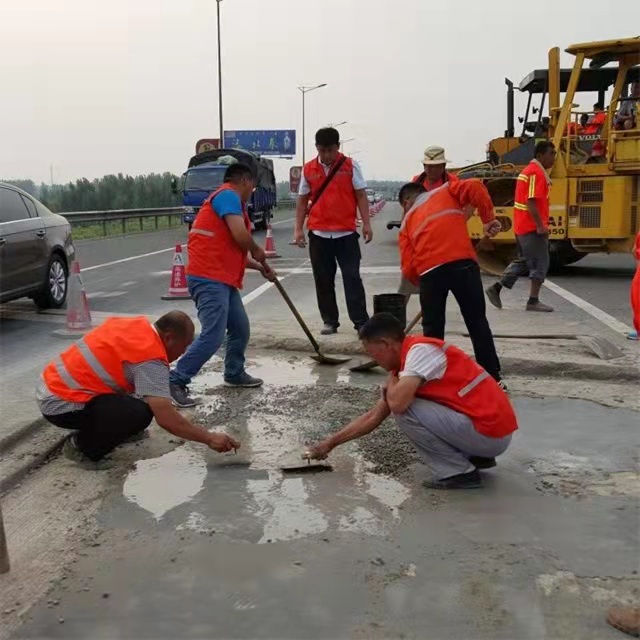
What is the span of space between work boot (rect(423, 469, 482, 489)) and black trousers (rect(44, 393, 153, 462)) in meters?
1.49

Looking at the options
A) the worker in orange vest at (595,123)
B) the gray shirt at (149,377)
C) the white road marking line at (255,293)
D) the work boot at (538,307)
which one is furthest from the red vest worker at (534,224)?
the gray shirt at (149,377)

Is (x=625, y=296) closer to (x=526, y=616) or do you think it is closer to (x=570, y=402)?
(x=570, y=402)

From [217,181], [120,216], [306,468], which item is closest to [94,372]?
[306,468]

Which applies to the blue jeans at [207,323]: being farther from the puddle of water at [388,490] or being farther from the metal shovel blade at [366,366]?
the puddle of water at [388,490]

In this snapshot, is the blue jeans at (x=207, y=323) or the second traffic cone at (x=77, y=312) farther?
the second traffic cone at (x=77, y=312)

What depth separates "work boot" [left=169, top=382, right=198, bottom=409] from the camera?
4.92 meters

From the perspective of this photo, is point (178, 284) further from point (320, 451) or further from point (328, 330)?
point (320, 451)

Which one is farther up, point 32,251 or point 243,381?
point 32,251

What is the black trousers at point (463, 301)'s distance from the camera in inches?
196

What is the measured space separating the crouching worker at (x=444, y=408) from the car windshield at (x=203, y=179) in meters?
20.8

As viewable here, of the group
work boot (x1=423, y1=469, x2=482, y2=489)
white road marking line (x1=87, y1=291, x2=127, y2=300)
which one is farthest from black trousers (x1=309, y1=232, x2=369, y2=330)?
white road marking line (x1=87, y1=291, x2=127, y2=300)

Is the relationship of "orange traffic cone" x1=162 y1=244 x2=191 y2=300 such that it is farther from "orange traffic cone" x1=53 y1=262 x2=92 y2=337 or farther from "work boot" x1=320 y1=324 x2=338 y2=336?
"work boot" x1=320 y1=324 x2=338 y2=336

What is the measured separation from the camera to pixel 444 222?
195 inches

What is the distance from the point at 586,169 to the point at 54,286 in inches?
298
